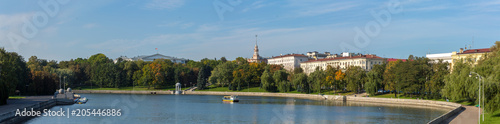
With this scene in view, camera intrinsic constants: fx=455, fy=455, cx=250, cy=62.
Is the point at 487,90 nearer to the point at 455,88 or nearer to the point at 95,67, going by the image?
the point at 455,88

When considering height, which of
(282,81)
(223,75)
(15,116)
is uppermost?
(223,75)

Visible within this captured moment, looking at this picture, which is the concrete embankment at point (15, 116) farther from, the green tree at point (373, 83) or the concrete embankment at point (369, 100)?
the green tree at point (373, 83)

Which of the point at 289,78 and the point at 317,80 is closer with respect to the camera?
the point at 317,80

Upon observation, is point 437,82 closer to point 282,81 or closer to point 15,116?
point 282,81

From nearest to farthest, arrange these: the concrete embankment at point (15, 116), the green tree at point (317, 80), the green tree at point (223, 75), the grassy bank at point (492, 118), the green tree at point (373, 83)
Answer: the concrete embankment at point (15, 116)
the grassy bank at point (492, 118)
the green tree at point (373, 83)
the green tree at point (317, 80)
the green tree at point (223, 75)

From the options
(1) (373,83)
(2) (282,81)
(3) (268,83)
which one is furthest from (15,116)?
(3) (268,83)

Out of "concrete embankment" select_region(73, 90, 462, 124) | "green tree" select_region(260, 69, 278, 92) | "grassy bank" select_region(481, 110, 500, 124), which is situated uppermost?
"green tree" select_region(260, 69, 278, 92)

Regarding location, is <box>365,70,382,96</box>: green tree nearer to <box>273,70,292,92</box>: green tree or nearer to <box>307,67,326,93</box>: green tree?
<box>307,67,326,93</box>: green tree

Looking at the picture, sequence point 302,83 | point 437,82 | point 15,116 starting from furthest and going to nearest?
point 302,83, point 437,82, point 15,116

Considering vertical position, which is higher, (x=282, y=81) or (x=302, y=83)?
(x=282, y=81)

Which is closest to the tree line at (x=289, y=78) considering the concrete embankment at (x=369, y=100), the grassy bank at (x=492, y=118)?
the grassy bank at (x=492, y=118)

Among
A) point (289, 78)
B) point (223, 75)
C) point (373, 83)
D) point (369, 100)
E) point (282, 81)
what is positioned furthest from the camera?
point (223, 75)

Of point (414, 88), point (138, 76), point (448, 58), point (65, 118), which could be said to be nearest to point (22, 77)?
point (65, 118)

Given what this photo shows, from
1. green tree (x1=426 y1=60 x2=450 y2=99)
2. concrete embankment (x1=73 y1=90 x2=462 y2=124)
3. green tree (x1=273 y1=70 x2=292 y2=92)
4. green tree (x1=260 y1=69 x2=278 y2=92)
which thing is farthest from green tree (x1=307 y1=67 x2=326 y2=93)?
green tree (x1=426 y1=60 x2=450 y2=99)
